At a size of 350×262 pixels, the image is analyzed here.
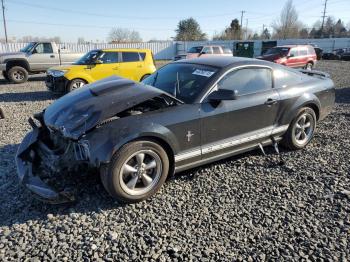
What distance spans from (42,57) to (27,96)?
424 centimetres

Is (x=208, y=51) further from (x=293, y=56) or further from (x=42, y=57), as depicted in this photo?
→ (x=42, y=57)

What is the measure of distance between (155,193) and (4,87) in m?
11.4

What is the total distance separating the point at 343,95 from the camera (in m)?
10.2

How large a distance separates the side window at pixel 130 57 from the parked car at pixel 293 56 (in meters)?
8.55

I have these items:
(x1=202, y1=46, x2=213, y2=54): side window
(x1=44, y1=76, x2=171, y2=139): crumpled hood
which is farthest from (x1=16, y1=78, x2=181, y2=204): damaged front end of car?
(x1=202, y1=46, x2=213, y2=54): side window

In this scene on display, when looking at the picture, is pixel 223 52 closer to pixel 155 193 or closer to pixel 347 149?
pixel 347 149

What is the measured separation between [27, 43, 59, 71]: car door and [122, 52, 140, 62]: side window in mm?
5266

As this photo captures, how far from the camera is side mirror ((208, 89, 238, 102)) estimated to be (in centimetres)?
371

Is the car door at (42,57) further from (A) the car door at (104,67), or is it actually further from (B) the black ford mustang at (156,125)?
(B) the black ford mustang at (156,125)

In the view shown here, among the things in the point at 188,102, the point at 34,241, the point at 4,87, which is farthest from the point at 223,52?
the point at 34,241

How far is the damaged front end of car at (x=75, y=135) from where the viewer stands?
127 inches

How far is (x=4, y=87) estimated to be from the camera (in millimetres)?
12461

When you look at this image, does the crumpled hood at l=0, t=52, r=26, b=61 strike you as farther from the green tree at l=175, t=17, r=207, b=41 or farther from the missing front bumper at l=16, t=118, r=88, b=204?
the green tree at l=175, t=17, r=207, b=41

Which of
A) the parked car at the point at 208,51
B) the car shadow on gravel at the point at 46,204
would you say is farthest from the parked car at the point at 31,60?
the car shadow on gravel at the point at 46,204
